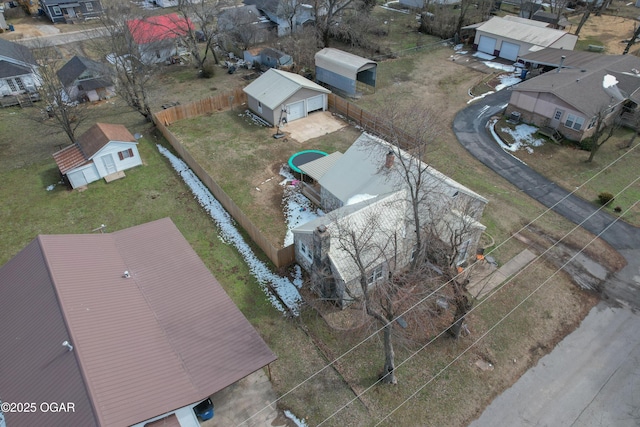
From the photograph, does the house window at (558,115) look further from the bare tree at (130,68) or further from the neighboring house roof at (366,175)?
the bare tree at (130,68)

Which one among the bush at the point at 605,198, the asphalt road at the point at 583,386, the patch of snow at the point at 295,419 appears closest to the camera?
the patch of snow at the point at 295,419

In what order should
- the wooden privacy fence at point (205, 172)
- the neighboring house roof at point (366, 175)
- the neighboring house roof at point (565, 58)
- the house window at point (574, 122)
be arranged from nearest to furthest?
the neighboring house roof at point (366, 175) → the wooden privacy fence at point (205, 172) → the house window at point (574, 122) → the neighboring house roof at point (565, 58)

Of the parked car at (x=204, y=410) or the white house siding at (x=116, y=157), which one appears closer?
the parked car at (x=204, y=410)

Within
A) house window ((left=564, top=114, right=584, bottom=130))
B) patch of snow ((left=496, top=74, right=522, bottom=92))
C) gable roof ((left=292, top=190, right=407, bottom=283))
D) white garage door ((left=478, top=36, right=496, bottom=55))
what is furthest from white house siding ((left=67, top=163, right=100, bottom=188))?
white garage door ((left=478, top=36, right=496, bottom=55))

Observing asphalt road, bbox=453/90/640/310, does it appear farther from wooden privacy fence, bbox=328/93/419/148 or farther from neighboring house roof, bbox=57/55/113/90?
neighboring house roof, bbox=57/55/113/90

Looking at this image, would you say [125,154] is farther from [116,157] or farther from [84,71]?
[84,71]

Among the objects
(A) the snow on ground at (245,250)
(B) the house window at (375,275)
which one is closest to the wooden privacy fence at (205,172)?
(A) the snow on ground at (245,250)

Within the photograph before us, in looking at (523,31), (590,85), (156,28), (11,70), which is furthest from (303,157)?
(523,31)
